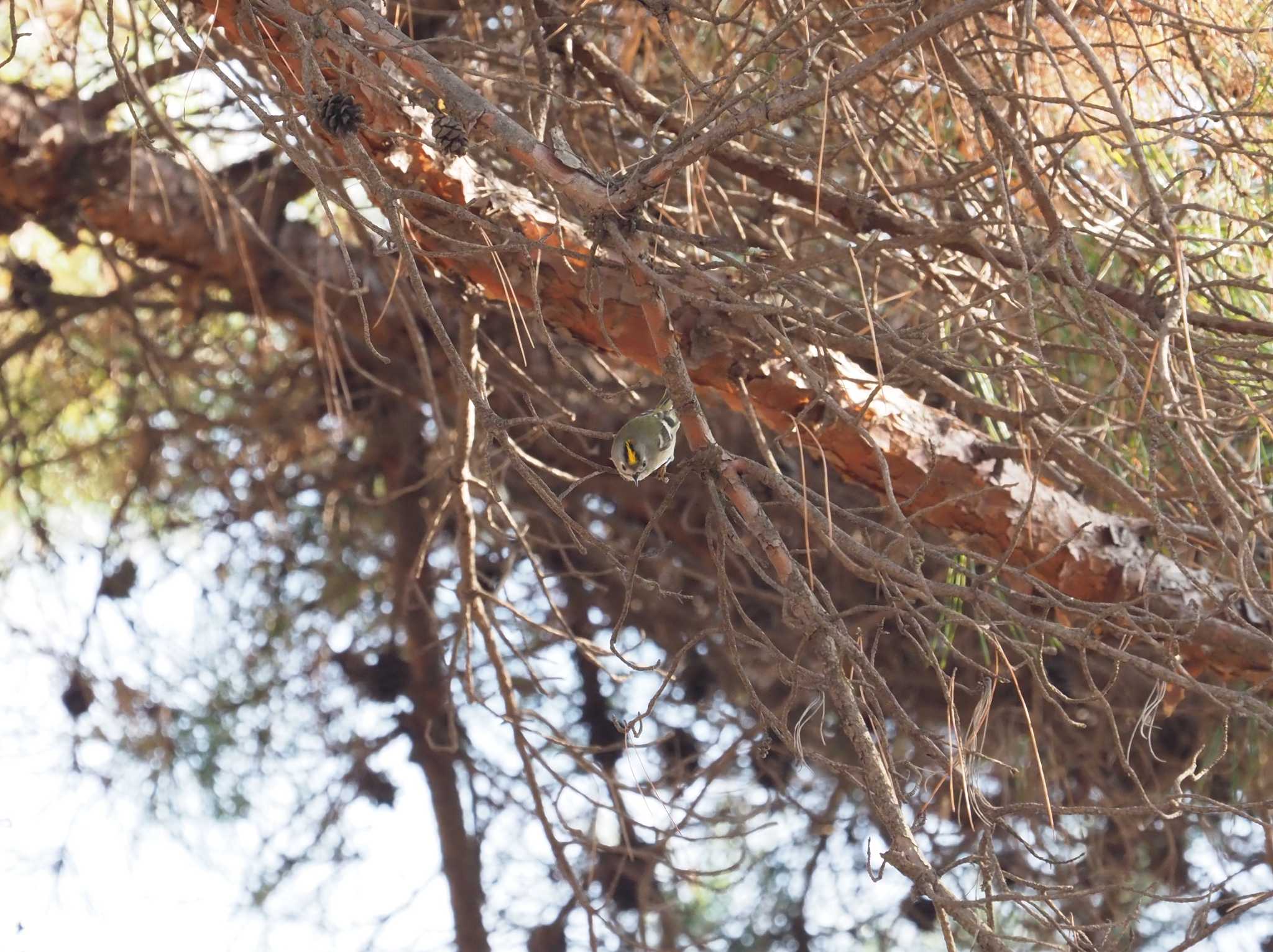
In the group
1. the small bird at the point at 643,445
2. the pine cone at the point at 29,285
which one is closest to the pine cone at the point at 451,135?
the small bird at the point at 643,445

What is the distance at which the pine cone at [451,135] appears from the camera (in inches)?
40.1

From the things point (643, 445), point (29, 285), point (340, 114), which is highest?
point (29, 285)

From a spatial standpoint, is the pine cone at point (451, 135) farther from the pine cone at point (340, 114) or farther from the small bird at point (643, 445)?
the small bird at point (643, 445)

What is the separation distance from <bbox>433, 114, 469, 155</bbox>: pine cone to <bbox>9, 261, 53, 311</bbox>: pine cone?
1682mm

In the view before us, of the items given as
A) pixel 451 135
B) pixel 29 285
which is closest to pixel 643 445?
pixel 451 135

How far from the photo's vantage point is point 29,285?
238 centimetres

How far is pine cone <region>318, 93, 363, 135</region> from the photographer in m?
1.00

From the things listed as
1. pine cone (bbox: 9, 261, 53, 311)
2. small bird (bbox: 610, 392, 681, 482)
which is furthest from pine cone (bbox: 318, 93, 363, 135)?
pine cone (bbox: 9, 261, 53, 311)

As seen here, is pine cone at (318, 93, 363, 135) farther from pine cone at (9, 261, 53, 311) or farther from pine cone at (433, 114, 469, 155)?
pine cone at (9, 261, 53, 311)

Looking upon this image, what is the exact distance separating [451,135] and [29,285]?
1719 millimetres

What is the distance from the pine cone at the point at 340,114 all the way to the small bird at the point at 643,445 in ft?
1.29

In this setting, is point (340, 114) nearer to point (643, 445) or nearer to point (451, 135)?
point (451, 135)

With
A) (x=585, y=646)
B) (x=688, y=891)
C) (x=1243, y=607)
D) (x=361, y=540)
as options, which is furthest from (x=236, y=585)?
(x=1243, y=607)

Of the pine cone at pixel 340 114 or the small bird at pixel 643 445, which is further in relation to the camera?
the small bird at pixel 643 445
